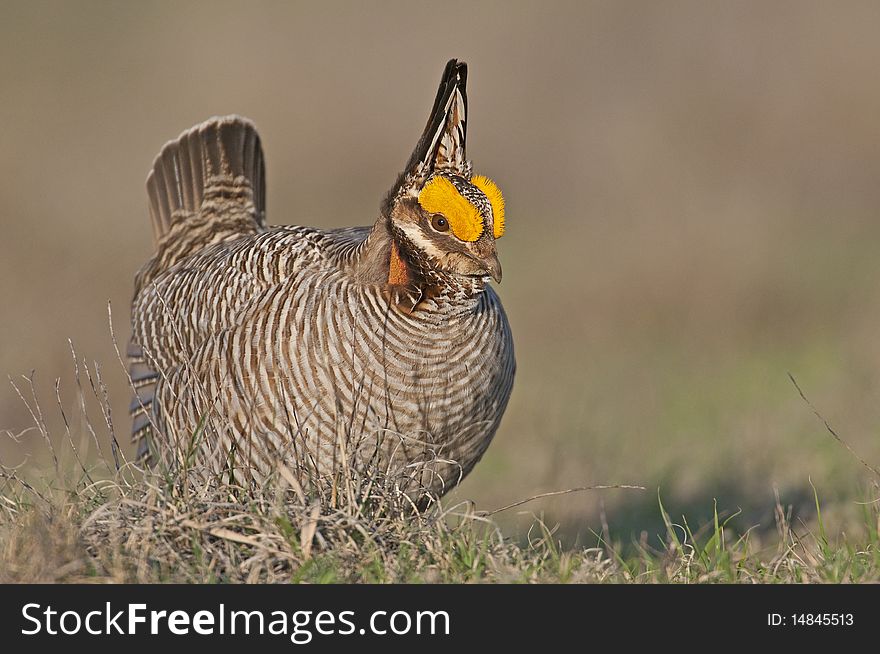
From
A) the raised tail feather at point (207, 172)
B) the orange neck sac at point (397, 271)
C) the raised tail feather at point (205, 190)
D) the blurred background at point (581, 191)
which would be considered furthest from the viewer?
the blurred background at point (581, 191)

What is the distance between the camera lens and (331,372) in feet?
13.6

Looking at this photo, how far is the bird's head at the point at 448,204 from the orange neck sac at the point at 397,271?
0.03m

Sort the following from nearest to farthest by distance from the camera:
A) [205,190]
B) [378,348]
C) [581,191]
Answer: [378,348]
[205,190]
[581,191]

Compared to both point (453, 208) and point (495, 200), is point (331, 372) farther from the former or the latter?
point (495, 200)

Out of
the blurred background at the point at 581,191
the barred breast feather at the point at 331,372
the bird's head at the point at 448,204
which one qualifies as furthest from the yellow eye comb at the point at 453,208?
the blurred background at the point at 581,191

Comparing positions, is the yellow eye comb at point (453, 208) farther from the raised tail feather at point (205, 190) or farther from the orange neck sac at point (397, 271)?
the raised tail feather at point (205, 190)

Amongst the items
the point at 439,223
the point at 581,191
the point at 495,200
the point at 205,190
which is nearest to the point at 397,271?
the point at 439,223

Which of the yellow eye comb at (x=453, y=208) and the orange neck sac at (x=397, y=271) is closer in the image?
the yellow eye comb at (x=453, y=208)

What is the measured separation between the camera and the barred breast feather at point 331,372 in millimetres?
4090

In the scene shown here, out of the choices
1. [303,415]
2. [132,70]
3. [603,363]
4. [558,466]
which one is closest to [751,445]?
[558,466]

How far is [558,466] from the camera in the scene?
662 centimetres

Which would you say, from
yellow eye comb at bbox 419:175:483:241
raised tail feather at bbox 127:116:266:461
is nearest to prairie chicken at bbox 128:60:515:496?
yellow eye comb at bbox 419:175:483:241

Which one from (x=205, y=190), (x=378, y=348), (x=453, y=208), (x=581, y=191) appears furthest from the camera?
(x=581, y=191)

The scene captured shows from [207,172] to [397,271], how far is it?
245 cm
